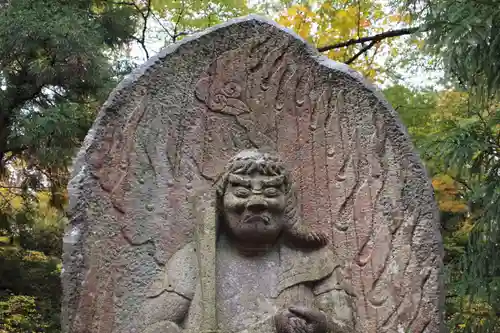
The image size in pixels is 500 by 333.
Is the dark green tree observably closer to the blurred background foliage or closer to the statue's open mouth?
the blurred background foliage

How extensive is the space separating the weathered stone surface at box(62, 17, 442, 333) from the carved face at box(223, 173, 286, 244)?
0.83 feet

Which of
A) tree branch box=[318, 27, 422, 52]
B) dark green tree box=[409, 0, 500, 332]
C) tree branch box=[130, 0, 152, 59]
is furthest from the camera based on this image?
tree branch box=[130, 0, 152, 59]

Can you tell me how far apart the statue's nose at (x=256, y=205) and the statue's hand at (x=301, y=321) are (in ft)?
1.88

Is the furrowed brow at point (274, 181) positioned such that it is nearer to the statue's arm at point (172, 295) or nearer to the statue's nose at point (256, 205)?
the statue's nose at point (256, 205)

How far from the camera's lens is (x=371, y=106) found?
12.1 feet

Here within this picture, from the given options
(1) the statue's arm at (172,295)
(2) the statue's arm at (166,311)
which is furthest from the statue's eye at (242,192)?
(2) the statue's arm at (166,311)

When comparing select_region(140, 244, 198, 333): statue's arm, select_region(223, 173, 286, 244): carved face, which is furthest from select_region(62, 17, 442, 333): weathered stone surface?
select_region(223, 173, 286, 244): carved face

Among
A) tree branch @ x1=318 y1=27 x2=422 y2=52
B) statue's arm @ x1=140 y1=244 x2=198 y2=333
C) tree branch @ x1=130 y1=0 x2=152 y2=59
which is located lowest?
statue's arm @ x1=140 y1=244 x2=198 y2=333

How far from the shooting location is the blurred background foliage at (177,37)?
5.04 m

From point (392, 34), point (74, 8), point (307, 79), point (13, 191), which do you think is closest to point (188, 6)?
point (74, 8)

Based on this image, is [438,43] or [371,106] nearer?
[371,106]

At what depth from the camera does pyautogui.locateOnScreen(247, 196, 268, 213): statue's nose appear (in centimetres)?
336

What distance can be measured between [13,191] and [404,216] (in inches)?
235

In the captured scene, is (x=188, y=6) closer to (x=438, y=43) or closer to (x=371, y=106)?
(x=438, y=43)
